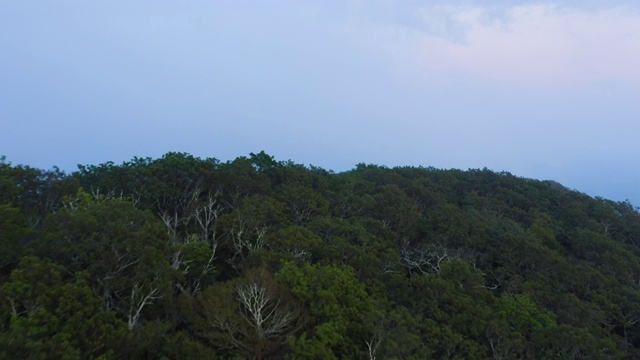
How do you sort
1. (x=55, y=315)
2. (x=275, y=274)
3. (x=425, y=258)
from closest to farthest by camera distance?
(x=55, y=315) < (x=275, y=274) < (x=425, y=258)

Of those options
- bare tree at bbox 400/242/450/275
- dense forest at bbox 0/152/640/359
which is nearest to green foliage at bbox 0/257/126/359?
dense forest at bbox 0/152/640/359

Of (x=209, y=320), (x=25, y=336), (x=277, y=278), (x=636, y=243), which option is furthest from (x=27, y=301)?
(x=636, y=243)

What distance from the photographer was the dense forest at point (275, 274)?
12195 millimetres

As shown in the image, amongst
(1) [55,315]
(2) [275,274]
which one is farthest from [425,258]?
(1) [55,315]

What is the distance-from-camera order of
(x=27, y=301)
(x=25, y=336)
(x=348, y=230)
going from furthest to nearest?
(x=348, y=230) < (x=27, y=301) < (x=25, y=336)

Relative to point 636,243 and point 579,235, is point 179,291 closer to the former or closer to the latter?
point 579,235

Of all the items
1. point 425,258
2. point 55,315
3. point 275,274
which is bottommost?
point 55,315

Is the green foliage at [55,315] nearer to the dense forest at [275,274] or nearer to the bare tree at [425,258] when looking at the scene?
the dense forest at [275,274]

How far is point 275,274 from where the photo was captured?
1520 cm

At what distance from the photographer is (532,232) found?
27.5m

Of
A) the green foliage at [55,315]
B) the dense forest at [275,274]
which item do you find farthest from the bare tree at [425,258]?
the green foliage at [55,315]

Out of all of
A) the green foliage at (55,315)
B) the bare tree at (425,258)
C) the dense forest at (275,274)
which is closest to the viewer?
the green foliage at (55,315)

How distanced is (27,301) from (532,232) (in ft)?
83.2

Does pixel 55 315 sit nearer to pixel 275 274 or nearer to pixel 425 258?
pixel 275 274
